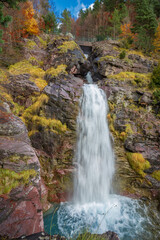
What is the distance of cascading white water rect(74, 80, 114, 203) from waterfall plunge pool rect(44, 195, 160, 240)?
2.31 feet

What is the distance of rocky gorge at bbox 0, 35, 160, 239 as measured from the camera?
5273mm

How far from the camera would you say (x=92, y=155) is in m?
9.55

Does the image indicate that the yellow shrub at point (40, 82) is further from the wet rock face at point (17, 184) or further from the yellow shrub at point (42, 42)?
the yellow shrub at point (42, 42)

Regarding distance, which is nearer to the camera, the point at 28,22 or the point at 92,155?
the point at 92,155

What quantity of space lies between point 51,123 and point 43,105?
5.66 feet

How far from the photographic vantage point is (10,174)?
5.28m

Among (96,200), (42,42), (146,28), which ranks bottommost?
(96,200)

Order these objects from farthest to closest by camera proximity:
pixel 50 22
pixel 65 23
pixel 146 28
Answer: pixel 65 23
pixel 50 22
pixel 146 28

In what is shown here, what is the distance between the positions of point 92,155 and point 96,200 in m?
3.06

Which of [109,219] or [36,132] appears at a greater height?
[36,132]

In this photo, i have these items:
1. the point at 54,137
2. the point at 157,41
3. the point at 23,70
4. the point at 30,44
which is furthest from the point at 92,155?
the point at 157,41

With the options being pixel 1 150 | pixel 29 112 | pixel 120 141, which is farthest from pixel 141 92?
pixel 1 150

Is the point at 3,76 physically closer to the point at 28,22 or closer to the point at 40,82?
the point at 40,82

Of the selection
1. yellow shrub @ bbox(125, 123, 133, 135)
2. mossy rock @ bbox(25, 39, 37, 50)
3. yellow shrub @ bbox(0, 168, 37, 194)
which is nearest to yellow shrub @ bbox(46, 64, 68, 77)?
mossy rock @ bbox(25, 39, 37, 50)
